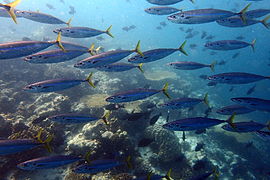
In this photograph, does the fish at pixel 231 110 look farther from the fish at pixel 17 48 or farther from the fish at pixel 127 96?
the fish at pixel 17 48

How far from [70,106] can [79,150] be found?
10.0ft

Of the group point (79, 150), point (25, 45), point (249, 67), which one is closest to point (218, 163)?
point (79, 150)

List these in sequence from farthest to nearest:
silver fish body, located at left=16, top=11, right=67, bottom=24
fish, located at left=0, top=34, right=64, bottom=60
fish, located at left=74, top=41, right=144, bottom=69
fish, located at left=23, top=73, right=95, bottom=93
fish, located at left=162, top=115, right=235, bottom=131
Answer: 1. silver fish body, located at left=16, top=11, right=67, bottom=24
2. fish, located at left=74, top=41, right=144, bottom=69
3. fish, located at left=23, top=73, right=95, bottom=93
4. fish, located at left=162, top=115, right=235, bottom=131
5. fish, located at left=0, top=34, right=64, bottom=60

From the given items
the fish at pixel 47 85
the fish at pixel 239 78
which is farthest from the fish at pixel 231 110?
the fish at pixel 47 85

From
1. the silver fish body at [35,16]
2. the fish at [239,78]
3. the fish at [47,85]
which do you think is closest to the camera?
the fish at [47,85]

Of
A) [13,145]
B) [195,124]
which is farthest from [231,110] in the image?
[13,145]

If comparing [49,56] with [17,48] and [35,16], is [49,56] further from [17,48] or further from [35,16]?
[35,16]

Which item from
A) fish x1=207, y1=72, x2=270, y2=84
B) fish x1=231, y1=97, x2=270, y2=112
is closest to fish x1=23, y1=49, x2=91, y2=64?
fish x1=207, y1=72, x2=270, y2=84

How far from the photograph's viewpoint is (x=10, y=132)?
575cm

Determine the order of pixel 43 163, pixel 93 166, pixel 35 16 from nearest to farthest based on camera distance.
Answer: pixel 43 163
pixel 93 166
pixel 35 16

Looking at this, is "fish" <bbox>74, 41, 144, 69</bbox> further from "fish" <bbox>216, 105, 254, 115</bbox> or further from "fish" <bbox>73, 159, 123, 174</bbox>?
"fish" <bbox>216, 105, 254, 115</bbox>

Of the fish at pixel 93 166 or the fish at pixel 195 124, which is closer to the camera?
the fish at pixel 93 166

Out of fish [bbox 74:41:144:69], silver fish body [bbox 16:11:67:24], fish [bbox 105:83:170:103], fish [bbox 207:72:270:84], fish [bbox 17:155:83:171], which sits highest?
silver fish body [bbox 16:11:67:24]

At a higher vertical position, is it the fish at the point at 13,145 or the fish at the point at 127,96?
the fish at the point at 127,96
